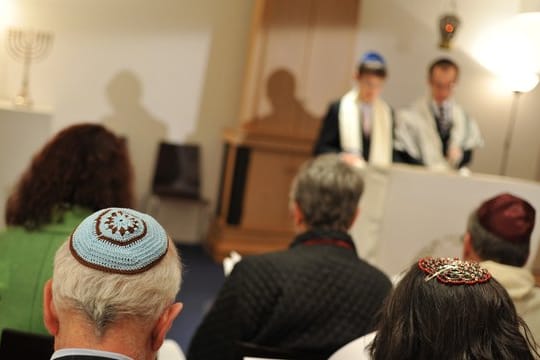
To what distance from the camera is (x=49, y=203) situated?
2.04 meters

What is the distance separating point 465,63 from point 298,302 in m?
1.47

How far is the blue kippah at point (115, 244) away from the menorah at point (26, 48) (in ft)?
15.2

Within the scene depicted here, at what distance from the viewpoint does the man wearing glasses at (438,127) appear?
416 centimetres

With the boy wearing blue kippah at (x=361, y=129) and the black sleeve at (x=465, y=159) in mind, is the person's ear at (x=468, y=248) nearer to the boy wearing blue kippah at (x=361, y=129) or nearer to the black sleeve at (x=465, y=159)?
the black sleeve at (x=465, y=159)

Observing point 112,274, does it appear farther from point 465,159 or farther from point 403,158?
point 403,158

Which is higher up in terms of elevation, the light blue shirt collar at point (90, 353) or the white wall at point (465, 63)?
the white wall at point (465, 63)

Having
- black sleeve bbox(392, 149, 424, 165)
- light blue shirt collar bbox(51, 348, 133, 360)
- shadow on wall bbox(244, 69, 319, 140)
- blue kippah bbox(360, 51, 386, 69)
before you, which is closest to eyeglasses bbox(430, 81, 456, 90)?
blue kippah bbox(360, 51, 386, 69)

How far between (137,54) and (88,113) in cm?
64

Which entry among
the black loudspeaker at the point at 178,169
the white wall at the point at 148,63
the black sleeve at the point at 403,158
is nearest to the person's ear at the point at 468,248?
the black sleeve at the point at 403,158

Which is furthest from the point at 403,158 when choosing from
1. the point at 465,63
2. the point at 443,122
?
the point at 465,63

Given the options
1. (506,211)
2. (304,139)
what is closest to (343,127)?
(304,139)

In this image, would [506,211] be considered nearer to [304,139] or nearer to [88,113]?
[304,139]

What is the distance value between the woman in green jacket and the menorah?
11.9ft

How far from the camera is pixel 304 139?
598cm
